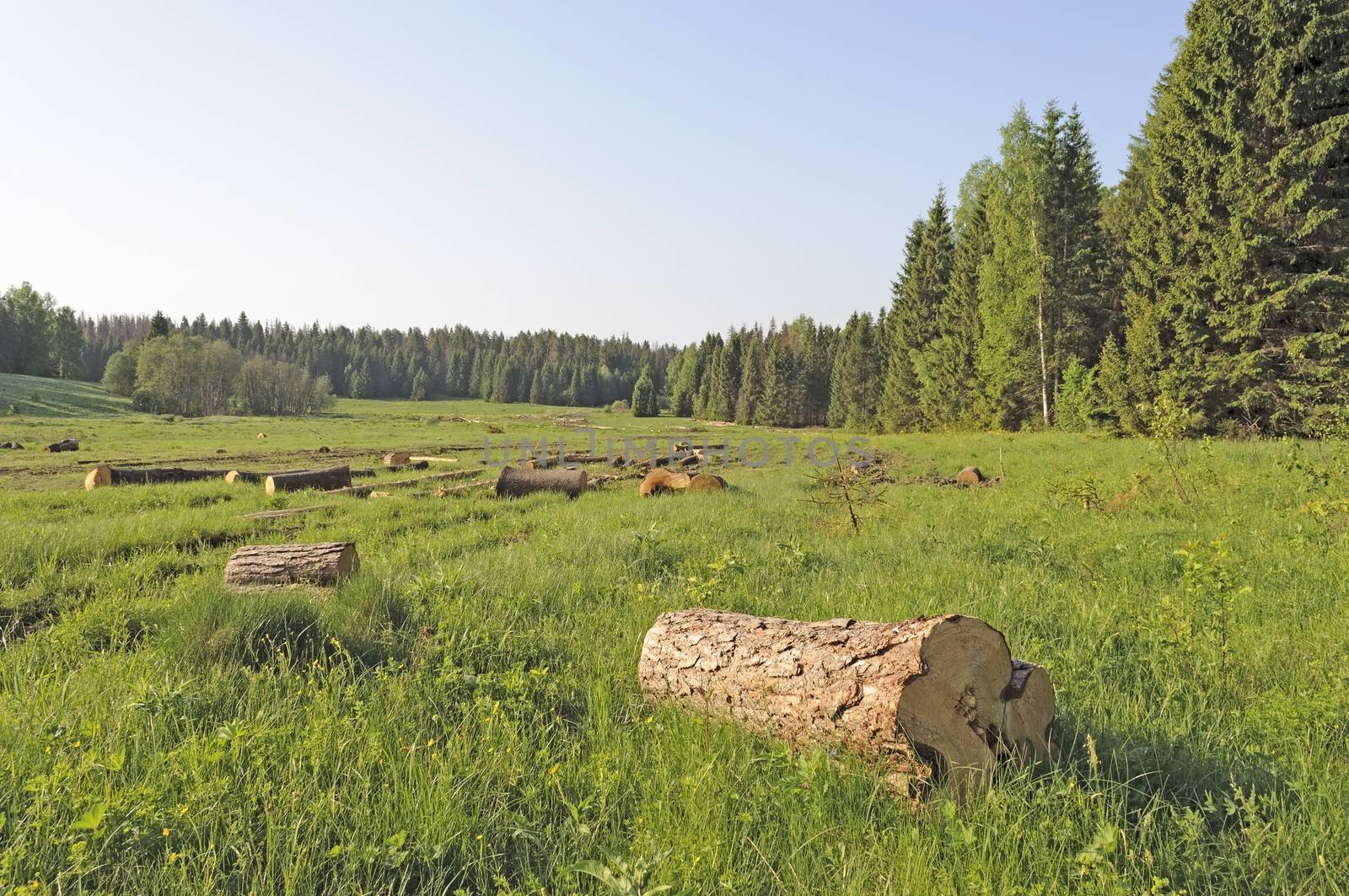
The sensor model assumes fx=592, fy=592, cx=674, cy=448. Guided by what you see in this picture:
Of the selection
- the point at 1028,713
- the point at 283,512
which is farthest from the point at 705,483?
the point at 1028,713

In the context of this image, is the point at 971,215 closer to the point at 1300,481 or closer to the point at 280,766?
the point at 1300,481

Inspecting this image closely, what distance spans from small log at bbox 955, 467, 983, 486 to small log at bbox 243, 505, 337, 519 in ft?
44.5

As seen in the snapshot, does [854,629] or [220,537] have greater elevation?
[854,629]

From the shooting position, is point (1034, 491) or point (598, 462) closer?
point (1034, 491)

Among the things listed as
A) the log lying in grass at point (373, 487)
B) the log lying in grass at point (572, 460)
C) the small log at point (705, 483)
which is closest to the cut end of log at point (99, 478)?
the log lying in grass at point (373, 487)

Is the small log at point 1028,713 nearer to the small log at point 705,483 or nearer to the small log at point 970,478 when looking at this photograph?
the small log at point 705,483

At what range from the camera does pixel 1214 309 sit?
2103cm

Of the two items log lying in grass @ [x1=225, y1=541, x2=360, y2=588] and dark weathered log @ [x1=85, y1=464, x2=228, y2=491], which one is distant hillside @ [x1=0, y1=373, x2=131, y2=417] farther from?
log lying in grass @ [x1=225, y1=541, x2=360, y2=588]

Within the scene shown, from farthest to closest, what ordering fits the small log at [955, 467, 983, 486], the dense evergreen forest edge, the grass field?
the dense evergreen forest edge → the small log at [955, 467, 983, 486] → the grass field

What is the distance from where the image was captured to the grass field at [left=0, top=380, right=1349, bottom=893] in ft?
6.90

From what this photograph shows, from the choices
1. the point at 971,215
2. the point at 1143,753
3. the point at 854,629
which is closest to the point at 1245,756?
the point at 1143,753

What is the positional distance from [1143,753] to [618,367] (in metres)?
153

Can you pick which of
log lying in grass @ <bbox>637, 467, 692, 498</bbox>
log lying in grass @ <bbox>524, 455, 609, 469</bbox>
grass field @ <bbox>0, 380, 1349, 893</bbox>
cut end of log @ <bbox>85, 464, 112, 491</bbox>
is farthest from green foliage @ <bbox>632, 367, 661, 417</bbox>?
grass field @ <bbox>0, 380, 1349, 893</bbox>

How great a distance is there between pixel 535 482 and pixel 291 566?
26.5 feet
